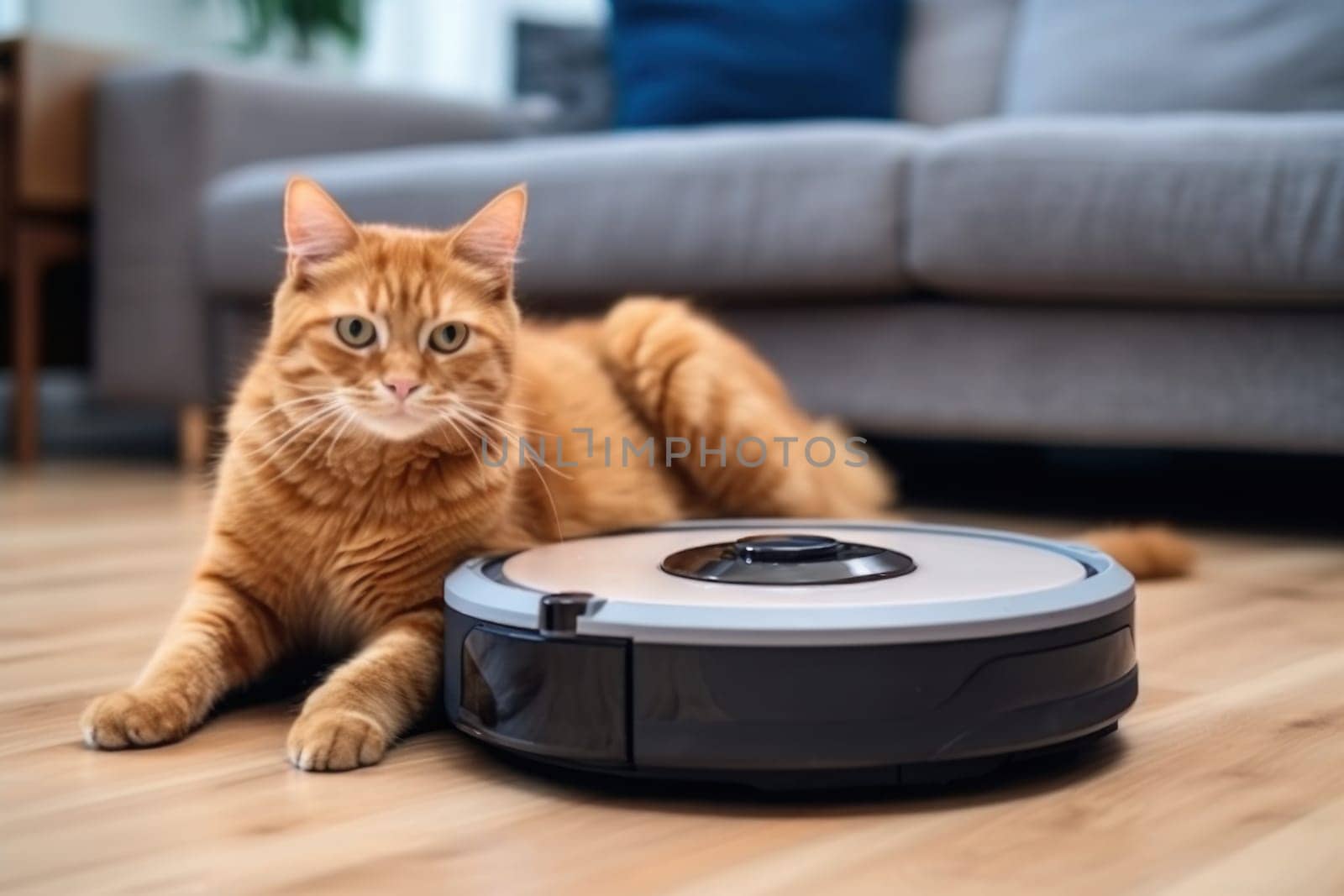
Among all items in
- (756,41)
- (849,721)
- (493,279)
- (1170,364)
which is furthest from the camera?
(756,41)

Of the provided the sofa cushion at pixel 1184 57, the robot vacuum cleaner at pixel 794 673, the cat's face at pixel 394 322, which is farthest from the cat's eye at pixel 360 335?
the sofa cushion at pixel 1184 57

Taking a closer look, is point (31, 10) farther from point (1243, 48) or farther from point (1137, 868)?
point (1137, 868)

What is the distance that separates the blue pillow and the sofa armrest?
870 mm

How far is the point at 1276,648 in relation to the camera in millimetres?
1439

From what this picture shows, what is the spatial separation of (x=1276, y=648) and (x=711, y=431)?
2.17ft

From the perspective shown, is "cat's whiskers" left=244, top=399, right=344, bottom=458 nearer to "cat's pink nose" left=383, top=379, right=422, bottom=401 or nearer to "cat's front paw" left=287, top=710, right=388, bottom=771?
"cat's pink nose" left=383, top=379, right=422, bottom=401

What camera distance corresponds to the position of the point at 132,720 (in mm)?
1103

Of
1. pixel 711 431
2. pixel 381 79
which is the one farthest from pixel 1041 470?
pixel 381 79

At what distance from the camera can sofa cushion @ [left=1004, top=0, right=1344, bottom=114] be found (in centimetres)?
263

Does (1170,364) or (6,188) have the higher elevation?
(6,188)

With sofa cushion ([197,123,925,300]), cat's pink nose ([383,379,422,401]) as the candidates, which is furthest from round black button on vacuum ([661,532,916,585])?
sofa cushion ([197,123,925,300])

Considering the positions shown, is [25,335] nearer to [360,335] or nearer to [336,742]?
[360,335]

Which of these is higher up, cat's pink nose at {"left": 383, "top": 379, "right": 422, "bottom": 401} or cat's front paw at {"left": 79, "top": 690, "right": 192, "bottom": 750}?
cat's pink nose at {"left": 383, "top": 379, "right": 422, "bottom": 401}

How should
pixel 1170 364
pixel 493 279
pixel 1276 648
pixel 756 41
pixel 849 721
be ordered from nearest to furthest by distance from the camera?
pixel 849 721 → pixel 493 279 → pixel 1276 648 → pixel 1170 364 → pixel 756 41
